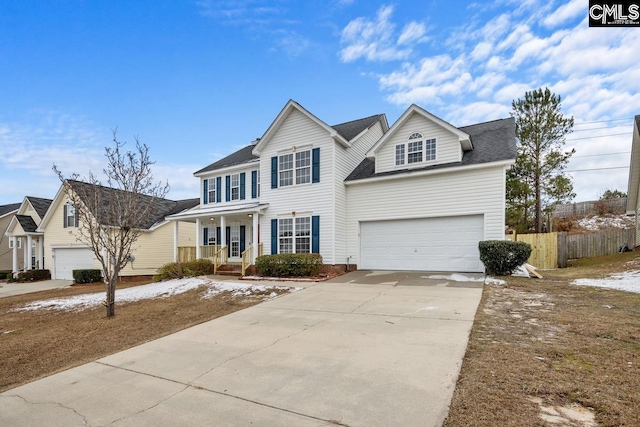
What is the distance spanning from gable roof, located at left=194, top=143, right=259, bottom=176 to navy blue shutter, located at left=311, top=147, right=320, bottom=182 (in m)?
4.30

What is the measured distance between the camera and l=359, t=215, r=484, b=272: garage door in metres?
12.8

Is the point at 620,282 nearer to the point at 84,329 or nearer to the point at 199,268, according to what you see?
the point at 84,329

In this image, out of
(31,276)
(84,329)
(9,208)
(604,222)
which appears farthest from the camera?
(9,208)

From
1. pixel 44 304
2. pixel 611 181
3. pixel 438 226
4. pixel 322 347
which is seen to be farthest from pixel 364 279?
pixel 611 181

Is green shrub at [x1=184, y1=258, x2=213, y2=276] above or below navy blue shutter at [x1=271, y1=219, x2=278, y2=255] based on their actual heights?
below

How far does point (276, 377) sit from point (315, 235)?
10.5 m

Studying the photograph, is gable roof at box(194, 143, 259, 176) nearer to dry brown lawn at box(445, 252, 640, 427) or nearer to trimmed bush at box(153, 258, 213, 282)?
trimmed bush at box(153, 258, 213, 282)

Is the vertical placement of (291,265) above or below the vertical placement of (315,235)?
below

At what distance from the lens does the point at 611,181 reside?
110ft

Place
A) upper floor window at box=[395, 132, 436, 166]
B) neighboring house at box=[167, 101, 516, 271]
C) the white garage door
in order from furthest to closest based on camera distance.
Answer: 1. the white garage door
2. upper floor window at box=[395, 132, 436, 166]
3. neighboring house at box=[167, 101, 516, 271]

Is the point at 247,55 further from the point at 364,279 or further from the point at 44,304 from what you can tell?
the point at 44,304

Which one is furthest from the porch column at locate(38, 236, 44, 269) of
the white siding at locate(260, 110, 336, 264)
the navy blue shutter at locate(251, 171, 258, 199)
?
the white siding at locate(260, 110, 336, 264)

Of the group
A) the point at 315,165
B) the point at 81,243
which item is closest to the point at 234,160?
the point at 315,165

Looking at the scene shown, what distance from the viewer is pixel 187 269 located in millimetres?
15891
